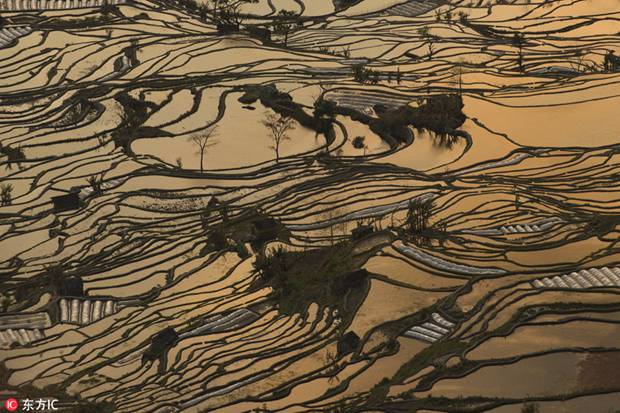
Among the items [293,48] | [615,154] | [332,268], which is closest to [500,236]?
[332,268]

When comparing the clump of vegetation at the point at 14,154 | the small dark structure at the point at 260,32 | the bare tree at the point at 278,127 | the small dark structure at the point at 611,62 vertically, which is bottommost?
the clump of vegetation at the point at 14,154

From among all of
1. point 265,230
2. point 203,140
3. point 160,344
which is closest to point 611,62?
point 203,140

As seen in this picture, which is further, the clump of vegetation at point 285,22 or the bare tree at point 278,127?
the clump of vegetation at point 285,22

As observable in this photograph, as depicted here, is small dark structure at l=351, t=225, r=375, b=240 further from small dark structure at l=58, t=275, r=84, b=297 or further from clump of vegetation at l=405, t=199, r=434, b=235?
small dark structure at l=58, t=275, r=84, b=297

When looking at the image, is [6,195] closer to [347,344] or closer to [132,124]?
[132,124]

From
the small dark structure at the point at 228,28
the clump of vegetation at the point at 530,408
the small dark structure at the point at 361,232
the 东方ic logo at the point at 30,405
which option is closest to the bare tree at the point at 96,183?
Result: the small dark structure at the point at 361,232

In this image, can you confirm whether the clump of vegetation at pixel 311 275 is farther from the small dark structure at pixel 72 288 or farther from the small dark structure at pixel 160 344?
the small dark structure at pixel 72 288
